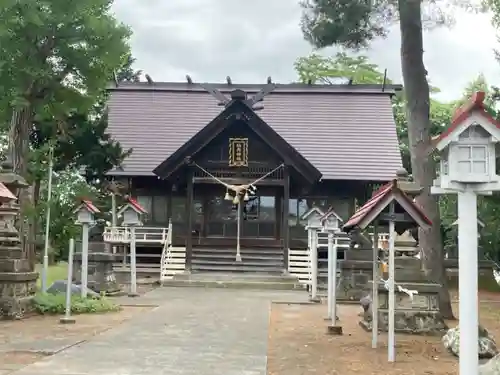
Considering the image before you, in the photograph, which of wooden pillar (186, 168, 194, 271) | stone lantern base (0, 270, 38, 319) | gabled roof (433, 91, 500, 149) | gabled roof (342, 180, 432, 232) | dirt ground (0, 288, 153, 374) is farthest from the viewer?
wooden pillar (186, 168, 194, 271)

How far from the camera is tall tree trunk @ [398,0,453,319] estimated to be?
12.9 m

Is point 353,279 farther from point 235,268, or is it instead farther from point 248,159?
point 248,159

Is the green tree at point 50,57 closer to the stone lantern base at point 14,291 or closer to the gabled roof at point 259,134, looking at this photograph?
the stone lantern base at point 14,291

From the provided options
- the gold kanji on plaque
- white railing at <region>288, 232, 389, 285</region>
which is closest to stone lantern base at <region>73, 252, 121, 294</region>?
white railing at <region>288, 232, 389, 285</region>

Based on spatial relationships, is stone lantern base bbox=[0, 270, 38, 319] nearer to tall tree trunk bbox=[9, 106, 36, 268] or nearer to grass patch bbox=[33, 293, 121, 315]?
grass patch bbox=[33, 293, 121, 315]

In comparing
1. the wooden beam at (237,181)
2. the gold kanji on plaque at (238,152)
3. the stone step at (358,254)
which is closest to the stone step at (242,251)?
the wooden beam at (237,181)

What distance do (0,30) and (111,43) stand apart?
7.61 feet

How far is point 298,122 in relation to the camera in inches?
1115

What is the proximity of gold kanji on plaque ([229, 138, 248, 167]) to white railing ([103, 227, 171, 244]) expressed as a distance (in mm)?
3557

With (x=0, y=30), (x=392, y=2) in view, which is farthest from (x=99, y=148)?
(x=392, y=2)

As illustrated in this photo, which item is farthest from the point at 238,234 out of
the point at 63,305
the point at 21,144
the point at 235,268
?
the point at 63,305

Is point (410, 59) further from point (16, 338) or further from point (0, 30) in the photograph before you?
point (16, 338)

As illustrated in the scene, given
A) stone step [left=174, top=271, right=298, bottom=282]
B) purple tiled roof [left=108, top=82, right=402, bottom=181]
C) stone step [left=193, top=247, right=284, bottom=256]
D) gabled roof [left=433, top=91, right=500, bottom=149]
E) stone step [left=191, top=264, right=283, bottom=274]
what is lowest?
stone step [left=174, top=271, right=298, bottom=282]

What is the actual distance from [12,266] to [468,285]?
935 cm
